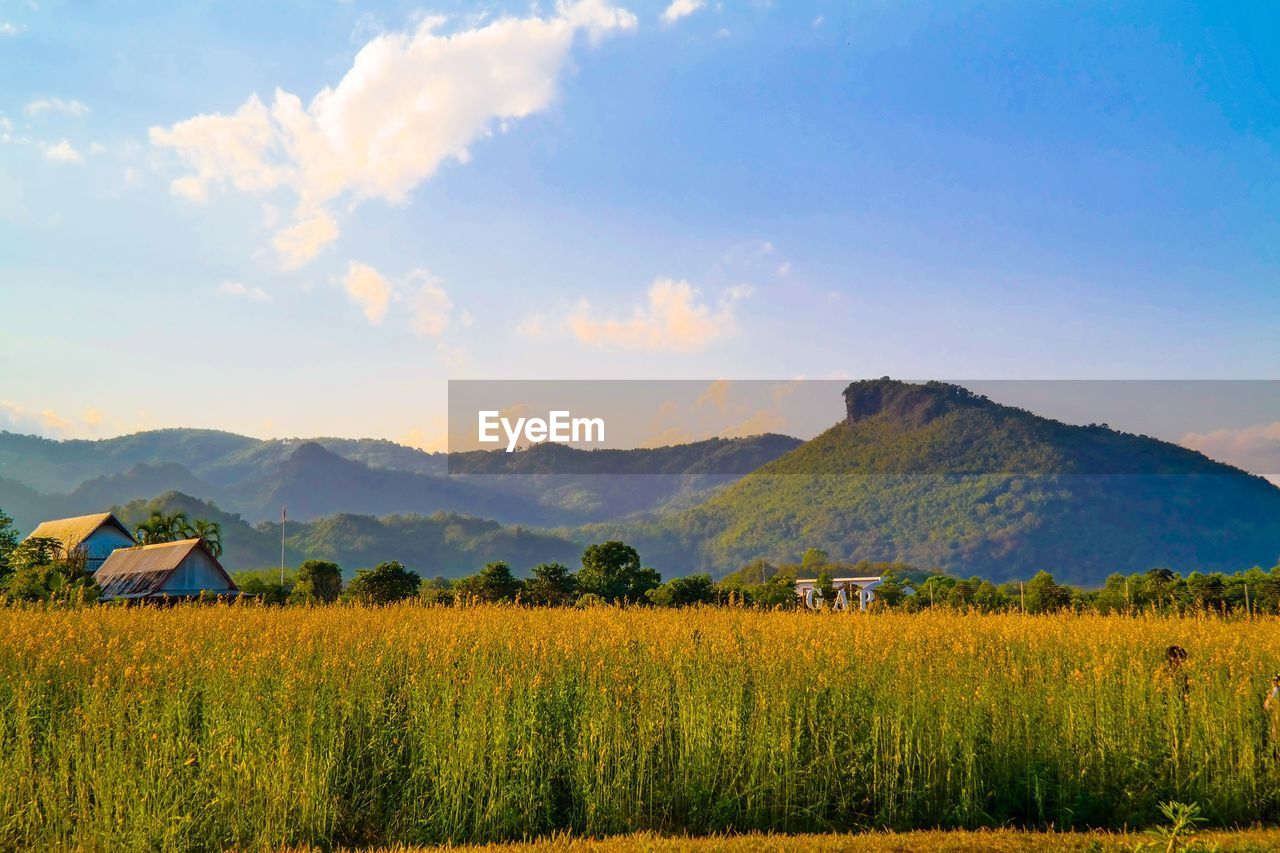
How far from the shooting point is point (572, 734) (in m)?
8.74

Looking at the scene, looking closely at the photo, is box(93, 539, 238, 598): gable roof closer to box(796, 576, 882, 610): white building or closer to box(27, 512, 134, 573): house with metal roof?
box(27, 512, 134, 573): house with metal roof

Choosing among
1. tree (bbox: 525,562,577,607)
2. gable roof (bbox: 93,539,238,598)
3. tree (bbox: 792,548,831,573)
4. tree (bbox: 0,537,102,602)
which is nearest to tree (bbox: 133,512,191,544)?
gable roof (bbox: 93,539,238,598)

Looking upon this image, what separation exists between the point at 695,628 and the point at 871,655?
243 cm

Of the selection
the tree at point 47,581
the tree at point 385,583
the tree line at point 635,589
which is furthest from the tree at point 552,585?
the tree at point 47,581

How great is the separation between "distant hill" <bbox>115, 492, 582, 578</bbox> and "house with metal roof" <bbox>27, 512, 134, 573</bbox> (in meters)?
82.1

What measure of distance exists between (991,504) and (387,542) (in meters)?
83.6

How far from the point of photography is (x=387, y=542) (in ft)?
458

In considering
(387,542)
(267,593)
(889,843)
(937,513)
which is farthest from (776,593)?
(387,542)

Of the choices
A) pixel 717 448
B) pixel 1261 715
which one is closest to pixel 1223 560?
pixel 717 448

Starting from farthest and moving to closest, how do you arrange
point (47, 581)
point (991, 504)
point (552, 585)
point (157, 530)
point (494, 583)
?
point (991, 504) → point (157, 530) → point (552, 585) → point (494, 583) → point (47, 581)

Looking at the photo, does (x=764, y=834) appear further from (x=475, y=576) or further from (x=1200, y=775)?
(x=475, y=576)

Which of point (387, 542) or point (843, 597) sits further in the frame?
point (387, 542)

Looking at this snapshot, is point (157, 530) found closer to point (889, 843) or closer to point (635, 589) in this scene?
point (635, 589)

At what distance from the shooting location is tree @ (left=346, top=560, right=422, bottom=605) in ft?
85.5
